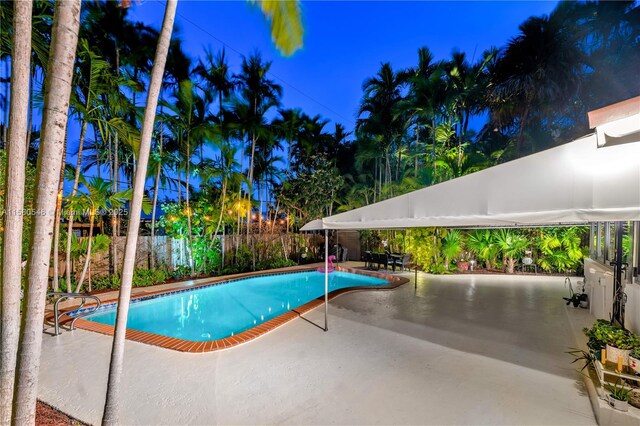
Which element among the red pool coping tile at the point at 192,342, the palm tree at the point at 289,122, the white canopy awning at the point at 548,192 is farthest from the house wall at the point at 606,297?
the palm tree at the point at 289,122

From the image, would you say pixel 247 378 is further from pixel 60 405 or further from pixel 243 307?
pixel 243 307

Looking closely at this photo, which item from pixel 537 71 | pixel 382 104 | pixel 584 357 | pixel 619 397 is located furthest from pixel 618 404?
pixel 382 104

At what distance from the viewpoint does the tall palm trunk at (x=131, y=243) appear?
6.51 ft

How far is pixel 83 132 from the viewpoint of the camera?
5.98 meters

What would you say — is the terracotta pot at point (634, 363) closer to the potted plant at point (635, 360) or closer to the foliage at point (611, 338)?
the potted plant at point (635, 360)

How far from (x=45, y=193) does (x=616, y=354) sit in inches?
192

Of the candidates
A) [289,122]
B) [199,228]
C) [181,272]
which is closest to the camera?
[181,272]

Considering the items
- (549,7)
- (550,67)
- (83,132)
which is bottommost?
(83,132)

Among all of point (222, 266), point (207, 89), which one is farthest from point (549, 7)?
point (222, 266)

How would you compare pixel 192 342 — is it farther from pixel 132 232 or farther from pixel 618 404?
pixel 618 404

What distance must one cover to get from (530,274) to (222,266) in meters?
11.2

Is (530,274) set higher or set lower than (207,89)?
lower

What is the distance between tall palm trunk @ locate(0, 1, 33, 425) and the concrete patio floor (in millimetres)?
1086

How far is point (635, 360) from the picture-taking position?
2631 millimetres
